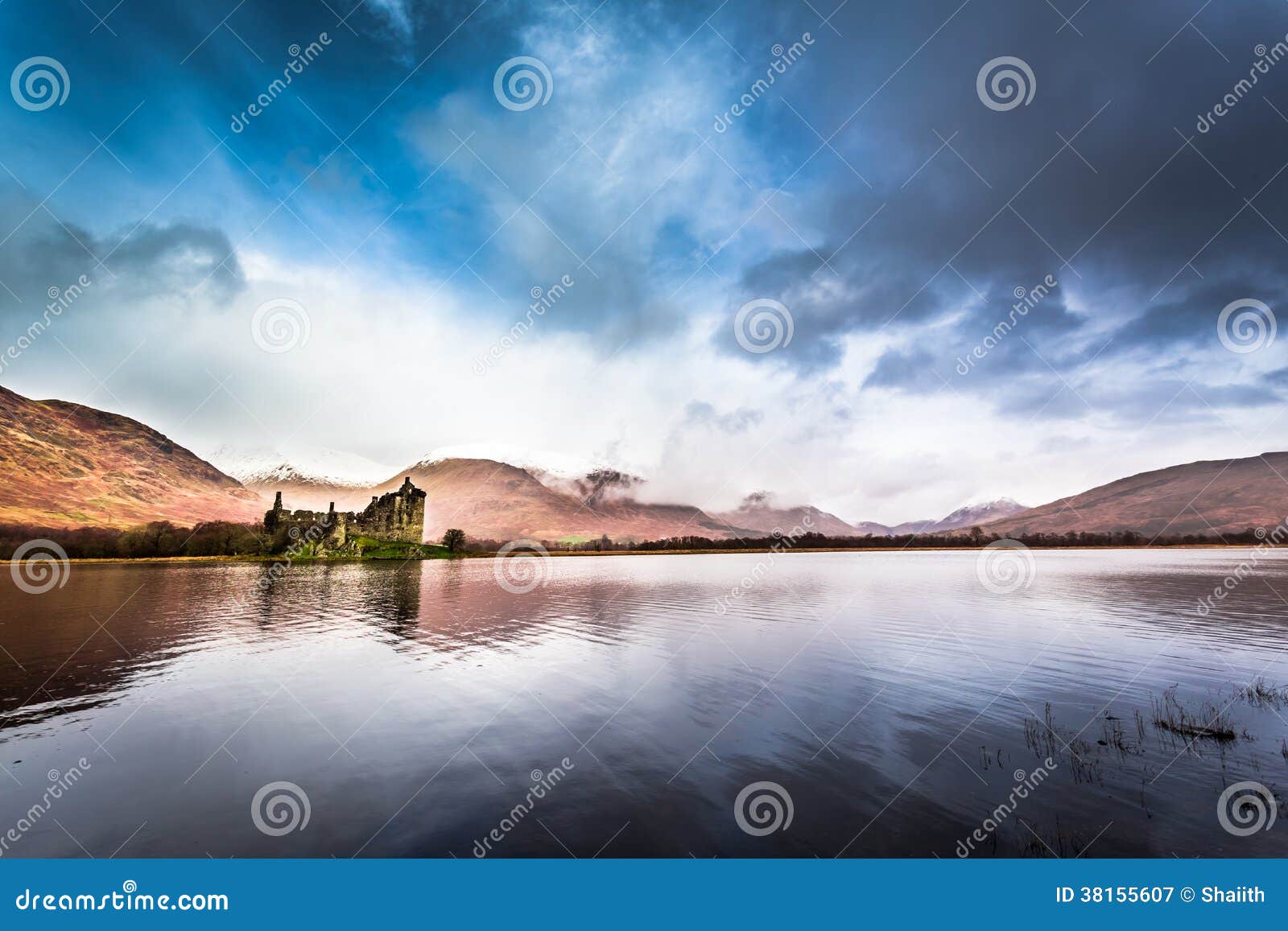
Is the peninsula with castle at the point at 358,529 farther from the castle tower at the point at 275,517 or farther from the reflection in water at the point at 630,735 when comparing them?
the reflection in water at the point at 630,735

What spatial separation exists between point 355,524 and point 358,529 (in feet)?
7.95

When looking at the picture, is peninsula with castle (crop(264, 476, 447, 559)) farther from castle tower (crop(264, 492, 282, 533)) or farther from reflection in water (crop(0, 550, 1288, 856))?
reflection in water (crop(0, 550, 1288, 856))

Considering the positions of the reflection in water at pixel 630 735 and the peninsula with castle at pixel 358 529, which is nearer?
the reflection in water at pixel 630 735

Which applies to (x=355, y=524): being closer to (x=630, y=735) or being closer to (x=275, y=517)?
(x=275, y=517)

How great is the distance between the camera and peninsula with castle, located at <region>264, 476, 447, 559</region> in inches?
6043

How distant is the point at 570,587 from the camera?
7956 centimetres

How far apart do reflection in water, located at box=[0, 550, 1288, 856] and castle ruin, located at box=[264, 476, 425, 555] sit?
125 m

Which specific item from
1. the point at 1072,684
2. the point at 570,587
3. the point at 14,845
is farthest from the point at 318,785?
the point at 570,587

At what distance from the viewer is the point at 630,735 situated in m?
18.1

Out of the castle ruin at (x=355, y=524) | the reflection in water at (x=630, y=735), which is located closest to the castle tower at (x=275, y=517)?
the castle ruin at (x=355, y=524)

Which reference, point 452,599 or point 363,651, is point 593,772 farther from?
point 452,599

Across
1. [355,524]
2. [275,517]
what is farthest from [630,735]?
[355,524]

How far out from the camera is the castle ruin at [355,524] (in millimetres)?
154250

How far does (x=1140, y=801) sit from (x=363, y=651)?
3283 cm
